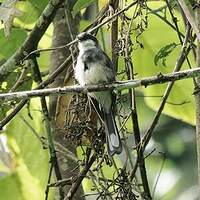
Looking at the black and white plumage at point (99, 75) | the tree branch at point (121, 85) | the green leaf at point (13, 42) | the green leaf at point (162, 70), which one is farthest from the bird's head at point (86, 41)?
the green leaf at point (162, 70)

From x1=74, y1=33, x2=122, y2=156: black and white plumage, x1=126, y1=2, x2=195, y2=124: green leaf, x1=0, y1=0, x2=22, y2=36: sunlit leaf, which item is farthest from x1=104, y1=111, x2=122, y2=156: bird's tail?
x1=126, y1=2, x2=195, y2=124: green leaf

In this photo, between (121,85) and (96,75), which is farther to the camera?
(96,75)

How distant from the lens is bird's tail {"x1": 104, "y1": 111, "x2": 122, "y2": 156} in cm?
168

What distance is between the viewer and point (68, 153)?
209 cm

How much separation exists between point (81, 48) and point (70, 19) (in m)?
0.39

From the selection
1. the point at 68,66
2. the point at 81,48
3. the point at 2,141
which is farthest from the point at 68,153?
the point at 2,141

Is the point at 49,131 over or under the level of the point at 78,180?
over

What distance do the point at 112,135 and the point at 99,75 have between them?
0.15m

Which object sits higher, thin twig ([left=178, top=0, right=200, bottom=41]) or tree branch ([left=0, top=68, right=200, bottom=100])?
thin twig ([left=178, top=0, right=200, bottom=41])

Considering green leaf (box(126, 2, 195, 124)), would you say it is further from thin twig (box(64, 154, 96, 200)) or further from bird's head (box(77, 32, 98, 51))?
thin twig (box(64, 154, 96, 200))

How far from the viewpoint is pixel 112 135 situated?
5.65ft

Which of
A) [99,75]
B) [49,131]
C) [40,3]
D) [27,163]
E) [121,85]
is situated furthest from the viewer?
[27,163]

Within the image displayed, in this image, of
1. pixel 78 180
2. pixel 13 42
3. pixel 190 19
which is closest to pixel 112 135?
pixel 78 180

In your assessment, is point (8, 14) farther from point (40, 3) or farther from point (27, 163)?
point (27, 163)
